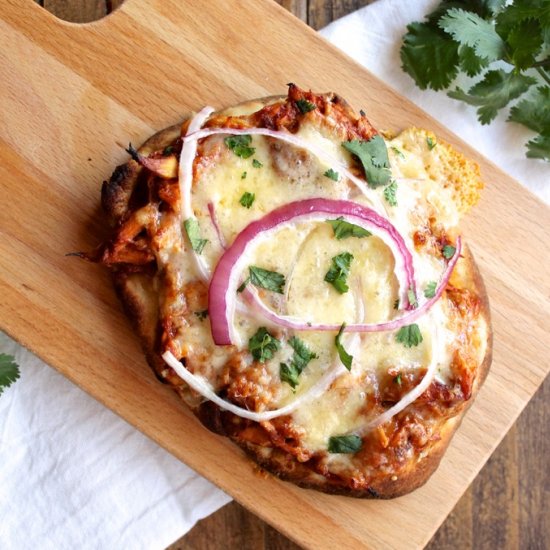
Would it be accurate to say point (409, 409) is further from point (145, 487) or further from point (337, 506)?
point (145, 487)

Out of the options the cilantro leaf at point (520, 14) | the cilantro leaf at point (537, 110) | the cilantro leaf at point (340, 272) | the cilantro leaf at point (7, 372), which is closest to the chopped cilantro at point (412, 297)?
the cilantro leaf at point (340, 272)

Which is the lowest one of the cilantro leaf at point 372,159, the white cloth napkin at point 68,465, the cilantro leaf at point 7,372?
the white cloth napkin at point 68,465

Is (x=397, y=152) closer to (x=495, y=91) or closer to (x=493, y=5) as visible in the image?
(x=495, y=91)

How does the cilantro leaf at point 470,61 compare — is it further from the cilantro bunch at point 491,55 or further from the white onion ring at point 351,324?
the white onion ring at point 351,324

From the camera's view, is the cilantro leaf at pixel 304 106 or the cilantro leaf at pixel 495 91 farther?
the cilantro leaf at pixel 495 91

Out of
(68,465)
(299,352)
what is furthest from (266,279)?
(68,465)

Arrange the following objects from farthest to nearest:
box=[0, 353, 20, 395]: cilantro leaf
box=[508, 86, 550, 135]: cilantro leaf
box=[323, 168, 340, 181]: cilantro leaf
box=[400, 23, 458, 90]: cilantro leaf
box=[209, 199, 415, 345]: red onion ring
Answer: box=[508, 86, 550, 135]: cilantro leaf → box=[400, 23, 458, 90]: cilantro leaf → box=[0, 353, 20, 395]: cilantro leaf → box=[323, 168, 340, 181]: cilantro leaf → box=[209, 199, 415, 345]: red onion ring

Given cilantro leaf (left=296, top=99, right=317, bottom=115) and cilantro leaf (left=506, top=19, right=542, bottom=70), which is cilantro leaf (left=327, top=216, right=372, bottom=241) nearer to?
cilantro leaf (left=296, top=99, right=317, bottom=115)

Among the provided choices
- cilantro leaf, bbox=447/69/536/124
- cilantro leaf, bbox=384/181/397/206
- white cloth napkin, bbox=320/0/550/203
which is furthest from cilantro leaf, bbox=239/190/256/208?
cilantro leaf, bbox=447/69/536/124
